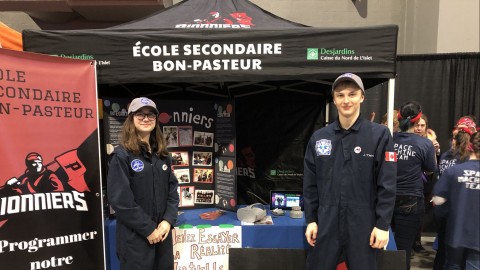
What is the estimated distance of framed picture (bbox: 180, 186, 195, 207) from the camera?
3.33 m

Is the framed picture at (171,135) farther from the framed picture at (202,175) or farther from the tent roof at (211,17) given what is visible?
the tent roof at (211,17)

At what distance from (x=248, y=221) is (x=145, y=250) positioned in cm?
96

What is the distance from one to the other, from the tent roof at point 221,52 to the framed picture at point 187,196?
4.01 ft

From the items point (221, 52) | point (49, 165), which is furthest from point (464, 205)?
point (49, 165)

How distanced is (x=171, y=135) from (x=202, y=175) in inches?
20.2

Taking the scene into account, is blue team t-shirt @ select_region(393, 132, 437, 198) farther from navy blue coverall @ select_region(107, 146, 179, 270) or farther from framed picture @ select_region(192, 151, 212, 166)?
navy blue coverall @ select_region(107, 146, 179, 270)

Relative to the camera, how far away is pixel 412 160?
2.95 meters

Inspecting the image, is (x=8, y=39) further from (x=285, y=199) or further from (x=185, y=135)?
(x=285, y=199)

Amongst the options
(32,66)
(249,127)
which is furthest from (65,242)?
(249,127)

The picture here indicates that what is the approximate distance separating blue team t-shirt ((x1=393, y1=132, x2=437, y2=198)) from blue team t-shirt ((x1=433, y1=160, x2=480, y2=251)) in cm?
124

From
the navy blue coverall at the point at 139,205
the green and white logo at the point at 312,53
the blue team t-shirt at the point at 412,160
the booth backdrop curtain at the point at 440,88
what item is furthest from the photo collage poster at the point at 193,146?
the booth backdrop curtain at the point at 440,88

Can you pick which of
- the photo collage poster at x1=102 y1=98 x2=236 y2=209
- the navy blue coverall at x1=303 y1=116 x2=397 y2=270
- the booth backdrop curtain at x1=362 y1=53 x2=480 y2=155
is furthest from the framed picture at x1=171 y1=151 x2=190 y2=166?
the booth backdrop curtain at x1=362 y1=53 x2=480 y2=155

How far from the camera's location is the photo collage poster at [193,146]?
3.29 meters

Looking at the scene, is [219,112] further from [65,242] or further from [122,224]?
[65,242]
